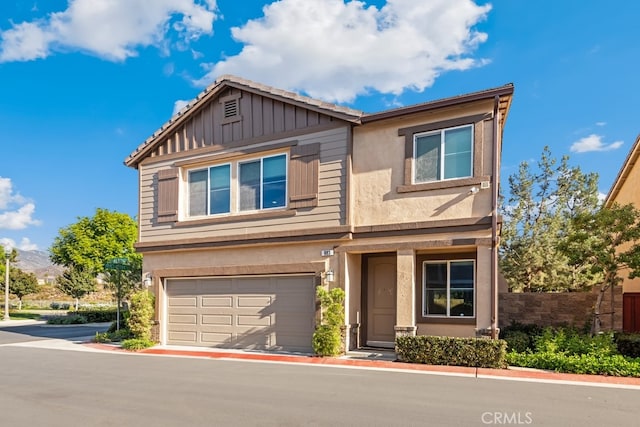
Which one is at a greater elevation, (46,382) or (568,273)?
(568,273)

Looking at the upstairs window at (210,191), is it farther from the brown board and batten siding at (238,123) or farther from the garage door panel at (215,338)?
the garage door panel at (215,338)

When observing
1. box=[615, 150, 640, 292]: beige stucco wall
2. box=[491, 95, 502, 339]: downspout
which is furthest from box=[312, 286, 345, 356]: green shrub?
box=[615, 150, 640, 292]: beige stucco wall

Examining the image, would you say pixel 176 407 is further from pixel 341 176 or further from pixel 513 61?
pixel 513 61

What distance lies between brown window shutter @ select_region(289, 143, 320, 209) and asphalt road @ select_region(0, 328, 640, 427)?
4.09 meters

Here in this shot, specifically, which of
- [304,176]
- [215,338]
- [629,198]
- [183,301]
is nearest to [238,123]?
[304,176]

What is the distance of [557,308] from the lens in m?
11.2

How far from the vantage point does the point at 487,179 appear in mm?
10211

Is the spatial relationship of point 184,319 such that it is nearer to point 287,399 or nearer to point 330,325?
point 330,325

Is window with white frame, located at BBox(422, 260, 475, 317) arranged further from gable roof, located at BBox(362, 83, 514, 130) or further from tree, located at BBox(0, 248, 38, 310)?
tree, located at BBox(0, 248, 38, 310)

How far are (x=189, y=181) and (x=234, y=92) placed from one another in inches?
119

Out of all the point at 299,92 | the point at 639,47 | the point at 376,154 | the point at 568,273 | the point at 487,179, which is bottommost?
the point at 568,273

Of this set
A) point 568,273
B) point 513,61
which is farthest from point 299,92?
point 568,273

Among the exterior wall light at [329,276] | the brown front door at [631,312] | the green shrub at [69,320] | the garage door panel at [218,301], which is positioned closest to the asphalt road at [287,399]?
the exterior wall light at [329,276]

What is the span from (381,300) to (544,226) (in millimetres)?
9206
